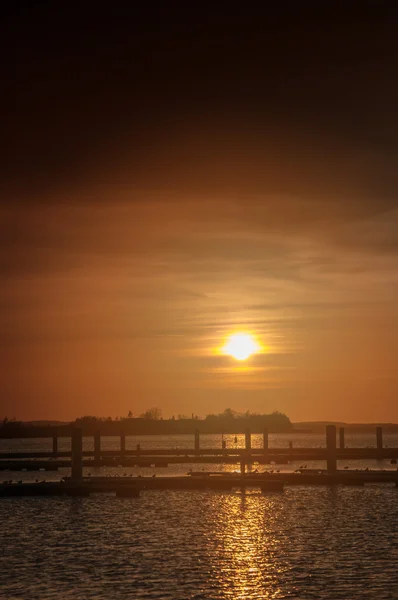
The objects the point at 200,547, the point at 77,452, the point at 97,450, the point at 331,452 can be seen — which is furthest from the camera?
the point at 97,450

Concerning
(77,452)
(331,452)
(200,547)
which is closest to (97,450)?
(331,452)

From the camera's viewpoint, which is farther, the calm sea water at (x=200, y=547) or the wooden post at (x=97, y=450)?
the wooden post at (x=97, y=450)

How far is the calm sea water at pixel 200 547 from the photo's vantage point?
3353cm

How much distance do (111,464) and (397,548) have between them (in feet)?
200

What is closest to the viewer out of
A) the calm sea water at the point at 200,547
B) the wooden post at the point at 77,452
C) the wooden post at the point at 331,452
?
the calm sea water at the point at 200,547

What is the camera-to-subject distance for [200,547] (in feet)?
145

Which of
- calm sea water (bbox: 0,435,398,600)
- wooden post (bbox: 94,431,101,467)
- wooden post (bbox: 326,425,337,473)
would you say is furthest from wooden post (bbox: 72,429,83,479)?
wooden post (bbox: 94,431,101,467)

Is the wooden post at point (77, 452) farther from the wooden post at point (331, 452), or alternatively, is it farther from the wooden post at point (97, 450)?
the wooden post at point (97, 450)

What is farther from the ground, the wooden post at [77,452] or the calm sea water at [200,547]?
the wooden post at [77,452]

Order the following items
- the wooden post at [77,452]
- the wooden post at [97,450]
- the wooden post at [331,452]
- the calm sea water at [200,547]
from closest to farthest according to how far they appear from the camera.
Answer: the calm sea water at [200,547] → the wooden post at [77,452] → the wooden post at [331,452] → the wooden post at [97,450]

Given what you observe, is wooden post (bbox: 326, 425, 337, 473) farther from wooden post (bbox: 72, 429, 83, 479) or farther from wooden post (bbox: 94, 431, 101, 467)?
wooden post (bbox: 94, 431, 101, 467)

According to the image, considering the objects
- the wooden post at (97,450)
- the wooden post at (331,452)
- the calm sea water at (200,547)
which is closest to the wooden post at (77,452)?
the calm sea water at (200,547)

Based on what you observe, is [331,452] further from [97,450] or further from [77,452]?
[97,450]

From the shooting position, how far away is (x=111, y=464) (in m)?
101
